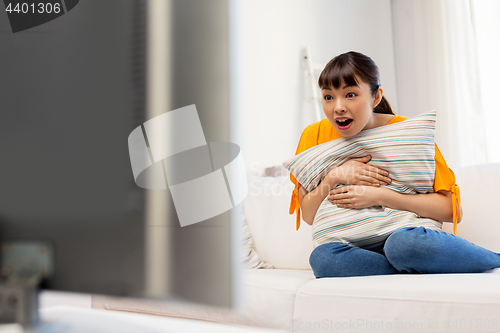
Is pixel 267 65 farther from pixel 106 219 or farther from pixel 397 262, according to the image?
pixel 106 219

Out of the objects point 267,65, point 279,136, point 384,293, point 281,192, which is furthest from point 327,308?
point 267,65

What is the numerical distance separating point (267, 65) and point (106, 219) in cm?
213

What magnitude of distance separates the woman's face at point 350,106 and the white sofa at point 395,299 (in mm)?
414

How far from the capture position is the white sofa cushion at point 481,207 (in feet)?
3.86

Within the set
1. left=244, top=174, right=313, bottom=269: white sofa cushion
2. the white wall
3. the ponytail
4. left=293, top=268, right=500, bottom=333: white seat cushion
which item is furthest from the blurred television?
the white wall

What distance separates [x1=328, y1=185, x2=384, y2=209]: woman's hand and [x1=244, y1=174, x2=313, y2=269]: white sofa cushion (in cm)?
33

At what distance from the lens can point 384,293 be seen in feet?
2.56

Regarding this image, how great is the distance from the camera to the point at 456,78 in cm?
248

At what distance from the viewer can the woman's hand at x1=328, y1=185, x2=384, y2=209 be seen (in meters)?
1.09

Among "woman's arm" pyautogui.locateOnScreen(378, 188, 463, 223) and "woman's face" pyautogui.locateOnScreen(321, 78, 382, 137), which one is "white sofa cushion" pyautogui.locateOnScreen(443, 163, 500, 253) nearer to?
"woman's arm" pyautogui.locateOnScreen(378, 188, 463, 223)

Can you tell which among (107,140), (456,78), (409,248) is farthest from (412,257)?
(456,78)

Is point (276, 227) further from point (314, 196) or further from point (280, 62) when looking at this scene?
point (280, 62)

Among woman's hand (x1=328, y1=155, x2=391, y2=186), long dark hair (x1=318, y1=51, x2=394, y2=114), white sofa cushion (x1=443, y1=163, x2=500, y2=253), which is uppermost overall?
long dark hair (x1=318, y1=51, x2=394, y2=114)

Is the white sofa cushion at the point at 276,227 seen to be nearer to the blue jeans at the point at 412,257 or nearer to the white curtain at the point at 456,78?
the blue jeans at the point at 412,257
